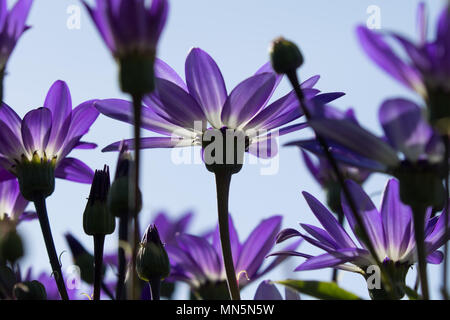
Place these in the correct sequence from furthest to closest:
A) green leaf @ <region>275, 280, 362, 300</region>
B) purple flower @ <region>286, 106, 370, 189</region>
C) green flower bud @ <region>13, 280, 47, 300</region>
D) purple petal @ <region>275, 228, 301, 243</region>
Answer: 1. purple flower @ <region>286, 106, 370, 189</region>
2. purple petal @ <region>275, 228, 301, 243</region>
3. green flower bud @ <region>13, 280, 47, 300</region>
4. green leaf @ <region>275, 280, 362, 300</region>

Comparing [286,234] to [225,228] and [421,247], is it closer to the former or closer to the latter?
[225,228]

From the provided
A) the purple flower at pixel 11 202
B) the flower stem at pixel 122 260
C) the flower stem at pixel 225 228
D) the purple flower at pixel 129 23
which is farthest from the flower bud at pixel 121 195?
the purple flower at pixel 11 202

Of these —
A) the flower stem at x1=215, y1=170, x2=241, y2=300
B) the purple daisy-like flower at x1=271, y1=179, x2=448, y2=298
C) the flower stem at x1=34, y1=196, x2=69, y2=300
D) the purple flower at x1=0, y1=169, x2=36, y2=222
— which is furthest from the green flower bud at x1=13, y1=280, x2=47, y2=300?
the purple flower at x1=0, y1=169, x2=36, y2=222

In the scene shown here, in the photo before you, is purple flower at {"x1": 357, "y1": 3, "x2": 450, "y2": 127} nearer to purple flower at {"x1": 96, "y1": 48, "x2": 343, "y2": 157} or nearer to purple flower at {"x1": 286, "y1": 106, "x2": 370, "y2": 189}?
purple flower at {"x1": 96, "y1": 48, "x2": 343, "y2": 157}

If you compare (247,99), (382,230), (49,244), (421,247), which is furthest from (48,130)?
(421,247)

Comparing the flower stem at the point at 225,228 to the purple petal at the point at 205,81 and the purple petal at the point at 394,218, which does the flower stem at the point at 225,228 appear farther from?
the purple petal at the point at 394,218

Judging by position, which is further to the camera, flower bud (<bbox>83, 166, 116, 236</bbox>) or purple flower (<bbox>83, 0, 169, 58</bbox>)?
flower bud (<bbox>83, 166, 116, 236</bbox>)
